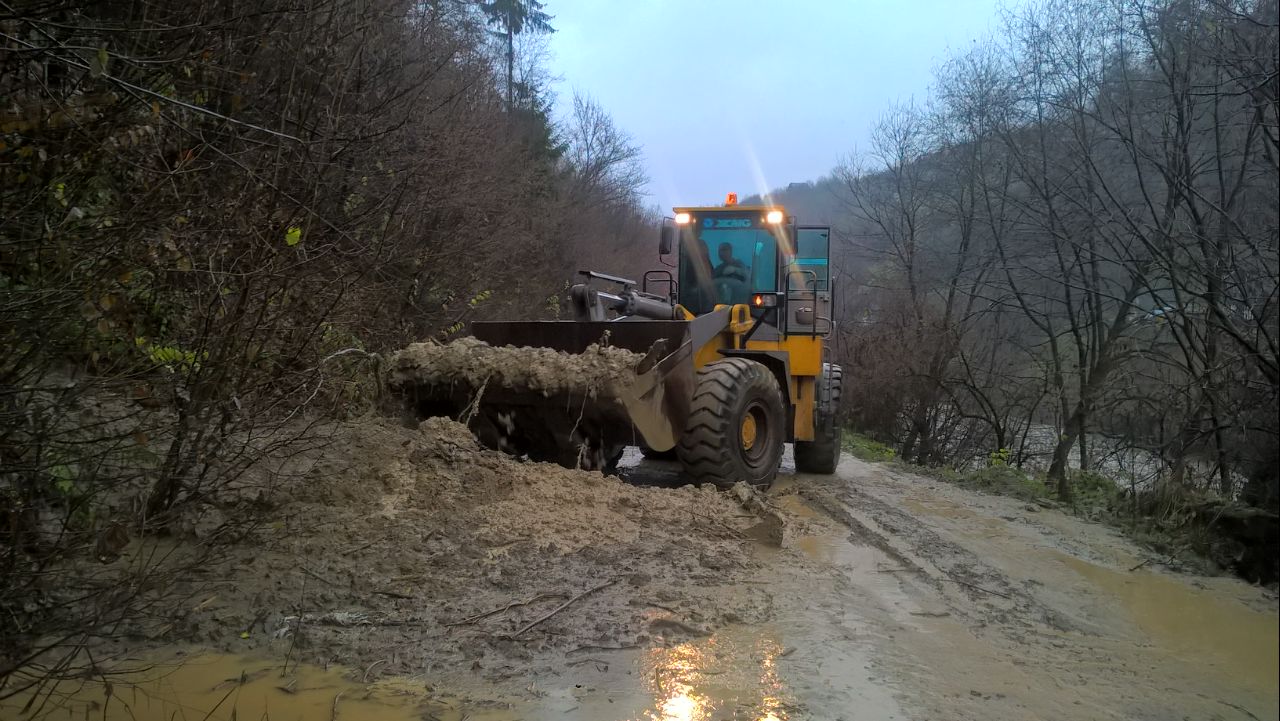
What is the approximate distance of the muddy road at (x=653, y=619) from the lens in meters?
3.18

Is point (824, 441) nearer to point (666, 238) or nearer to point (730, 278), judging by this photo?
point (730, 278)

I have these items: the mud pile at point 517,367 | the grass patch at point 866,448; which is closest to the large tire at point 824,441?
the grass patch at point 866,448

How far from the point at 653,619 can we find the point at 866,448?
37.8ft

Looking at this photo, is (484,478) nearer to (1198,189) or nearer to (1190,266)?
(1190,266)

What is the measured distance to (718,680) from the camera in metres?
3.42

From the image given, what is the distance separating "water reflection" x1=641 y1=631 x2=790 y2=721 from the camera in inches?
124

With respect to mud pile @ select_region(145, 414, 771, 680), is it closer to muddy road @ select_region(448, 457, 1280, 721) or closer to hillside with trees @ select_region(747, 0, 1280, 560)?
muddy road @ select_region(448, 457, 1280, 721)

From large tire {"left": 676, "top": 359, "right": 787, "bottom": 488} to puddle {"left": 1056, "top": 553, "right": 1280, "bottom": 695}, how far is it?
258cm

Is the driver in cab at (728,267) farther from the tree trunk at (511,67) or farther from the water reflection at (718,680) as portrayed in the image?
the tree trunk at (511,67)

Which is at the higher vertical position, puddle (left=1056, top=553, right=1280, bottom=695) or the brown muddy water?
puddle (left=1056, top=553, right=1280, bottom=695)

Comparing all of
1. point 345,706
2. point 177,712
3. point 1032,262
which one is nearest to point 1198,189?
point 1032,262

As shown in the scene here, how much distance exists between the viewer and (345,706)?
3098 mm

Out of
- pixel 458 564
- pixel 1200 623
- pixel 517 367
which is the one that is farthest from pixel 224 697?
pixel 1200 623

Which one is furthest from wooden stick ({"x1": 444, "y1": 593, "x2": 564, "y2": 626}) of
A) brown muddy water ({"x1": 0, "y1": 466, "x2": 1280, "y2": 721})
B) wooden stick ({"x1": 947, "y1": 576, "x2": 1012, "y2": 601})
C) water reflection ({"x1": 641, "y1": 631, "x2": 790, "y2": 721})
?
wooden stick ({"x1": 947, "y1": 576, "x2": 1012, "y2": 601})
